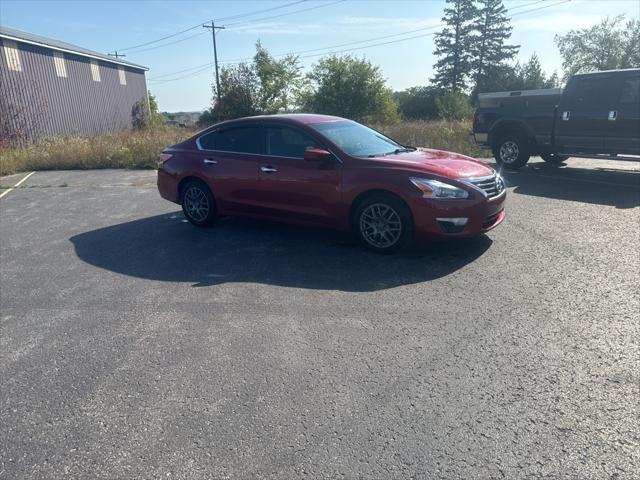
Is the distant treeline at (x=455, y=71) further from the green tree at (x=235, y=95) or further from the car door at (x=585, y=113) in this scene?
the car door at (x=585, y=113)

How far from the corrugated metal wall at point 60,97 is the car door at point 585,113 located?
2089cm

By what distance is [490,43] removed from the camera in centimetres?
5409

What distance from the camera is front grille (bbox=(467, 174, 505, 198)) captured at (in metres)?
5.45

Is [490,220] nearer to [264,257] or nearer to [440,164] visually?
[440,164]

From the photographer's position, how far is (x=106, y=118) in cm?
2838

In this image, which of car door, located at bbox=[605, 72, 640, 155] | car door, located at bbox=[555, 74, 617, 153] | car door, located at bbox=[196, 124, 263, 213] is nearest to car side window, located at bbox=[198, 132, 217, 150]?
car door, located at bbox=[196, 124, 263, 213]

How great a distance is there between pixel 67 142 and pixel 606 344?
18.4 m

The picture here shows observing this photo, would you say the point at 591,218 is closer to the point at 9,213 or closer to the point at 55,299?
the point at 55,299

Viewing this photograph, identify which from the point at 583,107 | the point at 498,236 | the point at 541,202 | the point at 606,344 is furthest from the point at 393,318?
the point at 583,107

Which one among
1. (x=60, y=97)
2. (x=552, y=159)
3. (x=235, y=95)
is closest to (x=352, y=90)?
(x=235, y=95)

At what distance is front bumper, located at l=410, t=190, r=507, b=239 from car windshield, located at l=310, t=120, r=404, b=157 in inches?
45.1

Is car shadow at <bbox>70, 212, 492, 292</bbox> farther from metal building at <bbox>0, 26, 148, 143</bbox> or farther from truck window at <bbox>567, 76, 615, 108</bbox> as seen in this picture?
metal building at <bbox>0, 26, 148, 143</bbox>

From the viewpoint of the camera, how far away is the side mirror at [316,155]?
5.77m

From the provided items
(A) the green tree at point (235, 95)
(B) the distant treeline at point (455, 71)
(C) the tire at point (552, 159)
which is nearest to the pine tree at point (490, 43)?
(B) the distant treeline at point (455, 71)
